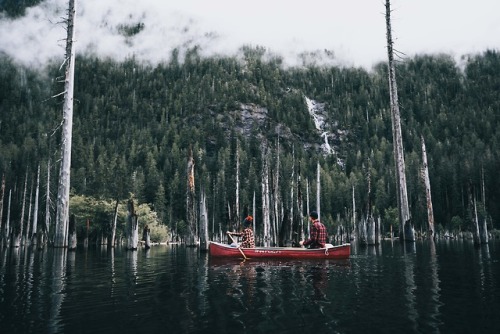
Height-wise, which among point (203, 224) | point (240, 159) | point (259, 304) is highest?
point (240, 159)

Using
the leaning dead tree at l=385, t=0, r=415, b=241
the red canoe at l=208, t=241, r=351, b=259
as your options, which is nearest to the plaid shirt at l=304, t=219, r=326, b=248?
the red canoe at l=208, t=241, r=351, b=259

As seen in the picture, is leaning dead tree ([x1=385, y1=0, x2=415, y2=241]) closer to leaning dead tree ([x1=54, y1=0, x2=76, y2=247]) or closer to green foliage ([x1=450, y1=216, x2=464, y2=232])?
leaning dead tree ([x1=54, y1=0, x2=76, y2=247])

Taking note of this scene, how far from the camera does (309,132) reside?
191 m

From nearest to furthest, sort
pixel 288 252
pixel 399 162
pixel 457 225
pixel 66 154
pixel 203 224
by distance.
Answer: pixel 66 154 → pixel 288 252 → pixel 399 162 → pixel 203 224 → pixel 457 225

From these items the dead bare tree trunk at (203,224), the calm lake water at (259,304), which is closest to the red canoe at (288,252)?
the calm lake water at (259,304)

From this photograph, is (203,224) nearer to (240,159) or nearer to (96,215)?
(96,215)

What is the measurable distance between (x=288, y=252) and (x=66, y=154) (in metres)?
11.2

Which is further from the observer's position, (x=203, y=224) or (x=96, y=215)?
(x=96, y=215)

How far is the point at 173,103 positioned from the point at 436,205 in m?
143

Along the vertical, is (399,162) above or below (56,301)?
above

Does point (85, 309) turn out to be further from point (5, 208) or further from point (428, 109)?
point (428, 109)

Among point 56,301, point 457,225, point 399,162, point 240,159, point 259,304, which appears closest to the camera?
point 259,304

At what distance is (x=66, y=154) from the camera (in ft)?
55.8

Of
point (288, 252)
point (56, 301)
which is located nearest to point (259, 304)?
point (56, 301)
